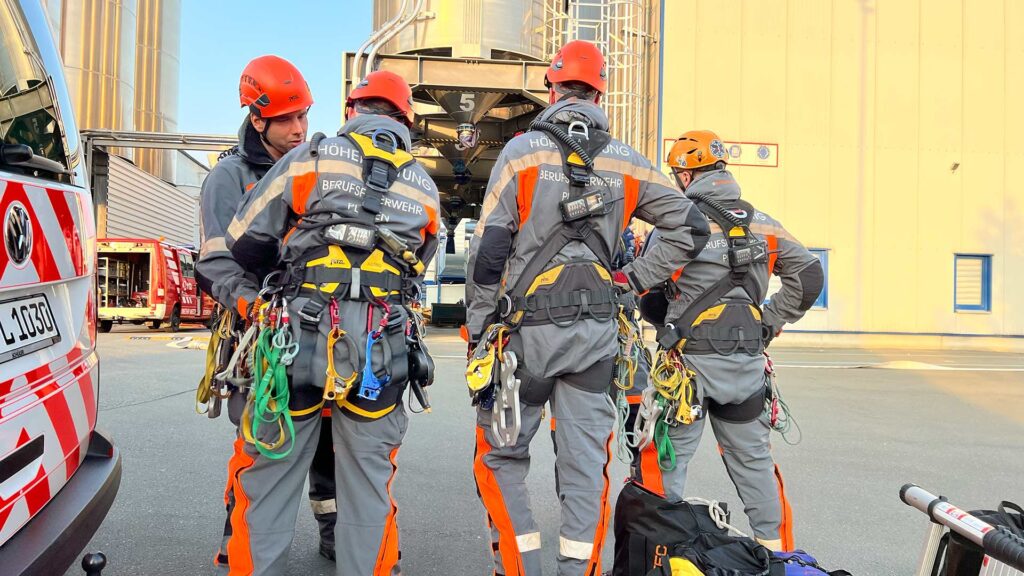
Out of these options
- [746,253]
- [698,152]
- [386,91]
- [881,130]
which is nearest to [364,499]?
[386,91]

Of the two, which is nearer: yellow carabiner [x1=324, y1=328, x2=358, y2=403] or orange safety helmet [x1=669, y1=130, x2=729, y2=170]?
yellow carabiner [x1=324, y1=328, x2=358, y2=403]

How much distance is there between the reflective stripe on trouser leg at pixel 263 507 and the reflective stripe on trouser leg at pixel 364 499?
16 cm

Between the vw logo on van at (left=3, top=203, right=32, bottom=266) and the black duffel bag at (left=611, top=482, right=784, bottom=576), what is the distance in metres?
2.07

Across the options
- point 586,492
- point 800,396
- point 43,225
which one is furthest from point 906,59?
point 43,225

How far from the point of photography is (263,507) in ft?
8.22

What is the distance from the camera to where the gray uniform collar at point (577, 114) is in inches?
120

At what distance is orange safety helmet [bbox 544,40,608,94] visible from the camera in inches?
126

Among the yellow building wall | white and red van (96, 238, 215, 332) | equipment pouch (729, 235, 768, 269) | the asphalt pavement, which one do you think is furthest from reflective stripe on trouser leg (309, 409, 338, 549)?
white and red van (96, 238, 215, 332)

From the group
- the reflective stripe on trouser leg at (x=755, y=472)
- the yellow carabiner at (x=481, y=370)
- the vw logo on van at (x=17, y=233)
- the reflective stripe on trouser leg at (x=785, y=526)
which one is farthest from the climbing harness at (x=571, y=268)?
the vw logo on van at (x=17, y=233)

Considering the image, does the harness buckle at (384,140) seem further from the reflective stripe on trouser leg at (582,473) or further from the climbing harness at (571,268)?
the reflective stripe on trouser leg at (582,473)

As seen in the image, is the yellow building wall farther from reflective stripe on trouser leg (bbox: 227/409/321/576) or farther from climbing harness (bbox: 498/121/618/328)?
reflective stripe on trouser leg (bbox: 227/409/321/576)

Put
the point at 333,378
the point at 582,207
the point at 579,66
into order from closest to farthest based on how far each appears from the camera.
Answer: the point at 333,378
the point at 582,207
the point at 579,66

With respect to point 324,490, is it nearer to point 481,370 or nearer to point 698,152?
point 481,370

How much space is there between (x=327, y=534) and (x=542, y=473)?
74.6 inches
